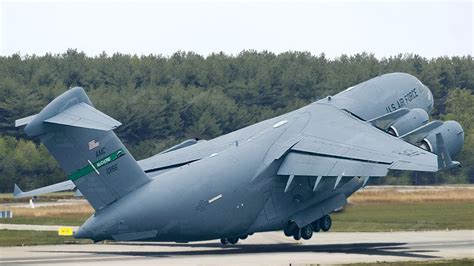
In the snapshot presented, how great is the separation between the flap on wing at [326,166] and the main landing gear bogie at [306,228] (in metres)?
2.73

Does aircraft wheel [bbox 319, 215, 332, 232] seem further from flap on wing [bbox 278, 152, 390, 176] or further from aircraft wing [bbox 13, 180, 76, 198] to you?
aircraft wing [bbox 13, 180, 76, 198]

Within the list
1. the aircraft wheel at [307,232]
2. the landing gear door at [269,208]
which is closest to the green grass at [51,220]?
the aircraft wheel at [307,232]

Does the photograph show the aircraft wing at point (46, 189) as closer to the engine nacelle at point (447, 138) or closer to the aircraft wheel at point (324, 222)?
the aircraft wheel at point (324, 222)

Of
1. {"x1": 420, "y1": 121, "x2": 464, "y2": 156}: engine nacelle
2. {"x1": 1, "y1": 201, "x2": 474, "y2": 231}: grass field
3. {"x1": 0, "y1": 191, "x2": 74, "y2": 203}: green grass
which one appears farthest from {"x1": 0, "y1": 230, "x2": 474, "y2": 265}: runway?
{"x1": 0, "y1": 191, "x2": 74, "y2": 203}: green grass

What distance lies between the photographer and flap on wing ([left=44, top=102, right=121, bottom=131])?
39562 mm

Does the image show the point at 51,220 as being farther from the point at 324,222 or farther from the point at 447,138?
the point at 447,138

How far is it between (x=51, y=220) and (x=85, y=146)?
21.8 m

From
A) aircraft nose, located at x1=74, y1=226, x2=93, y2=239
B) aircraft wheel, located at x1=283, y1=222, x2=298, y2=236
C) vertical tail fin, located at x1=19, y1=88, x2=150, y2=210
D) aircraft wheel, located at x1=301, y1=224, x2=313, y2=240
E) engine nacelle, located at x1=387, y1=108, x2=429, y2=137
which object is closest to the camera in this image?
vertical tail fin, located at x1=19, y1=88, x2=150, y2=210

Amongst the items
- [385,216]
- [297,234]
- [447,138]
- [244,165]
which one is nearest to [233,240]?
[297,234]

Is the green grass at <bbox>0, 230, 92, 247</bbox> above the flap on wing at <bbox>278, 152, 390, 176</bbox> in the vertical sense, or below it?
below

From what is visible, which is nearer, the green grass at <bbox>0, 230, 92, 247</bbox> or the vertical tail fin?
the vertical tail fin

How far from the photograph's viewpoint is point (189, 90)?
10731 cm

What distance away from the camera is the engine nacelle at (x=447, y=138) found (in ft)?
161

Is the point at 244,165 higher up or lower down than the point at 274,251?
higher up
